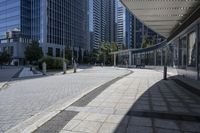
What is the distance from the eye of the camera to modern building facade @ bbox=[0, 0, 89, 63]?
96.4 m

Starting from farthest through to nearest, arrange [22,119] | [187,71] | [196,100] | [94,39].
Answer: [94,39], [187,71], [196,100], [22,119]

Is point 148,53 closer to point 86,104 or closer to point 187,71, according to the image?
point 187,71

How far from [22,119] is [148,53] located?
140 feet

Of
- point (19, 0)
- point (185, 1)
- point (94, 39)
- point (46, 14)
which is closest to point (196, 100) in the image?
point (185, 1)

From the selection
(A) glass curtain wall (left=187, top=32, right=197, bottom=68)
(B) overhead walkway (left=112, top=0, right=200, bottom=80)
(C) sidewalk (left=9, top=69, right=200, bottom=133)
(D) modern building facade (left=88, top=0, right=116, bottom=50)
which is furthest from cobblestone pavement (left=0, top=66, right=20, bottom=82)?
(D) modern building facade (left=88, top=0, right=116, bottom=50)

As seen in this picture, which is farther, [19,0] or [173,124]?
[19,0]

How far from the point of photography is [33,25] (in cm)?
9894

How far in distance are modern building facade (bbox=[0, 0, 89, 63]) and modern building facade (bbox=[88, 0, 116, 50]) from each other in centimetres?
3334

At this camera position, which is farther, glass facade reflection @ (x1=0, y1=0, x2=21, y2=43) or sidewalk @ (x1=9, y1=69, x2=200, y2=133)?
glass facade reflection @ (x1=0, y1=0, x2=21, y2=43)

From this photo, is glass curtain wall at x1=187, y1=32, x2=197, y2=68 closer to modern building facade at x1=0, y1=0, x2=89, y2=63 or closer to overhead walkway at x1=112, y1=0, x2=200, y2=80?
overhead walkway at x1=112, y1=0, x2=200, y2=80

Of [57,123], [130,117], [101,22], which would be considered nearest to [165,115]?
[130,117]

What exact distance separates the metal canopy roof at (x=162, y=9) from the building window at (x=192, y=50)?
4.49 ft

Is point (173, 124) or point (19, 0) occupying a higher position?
point (19, 0)

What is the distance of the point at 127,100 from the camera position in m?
9.02
